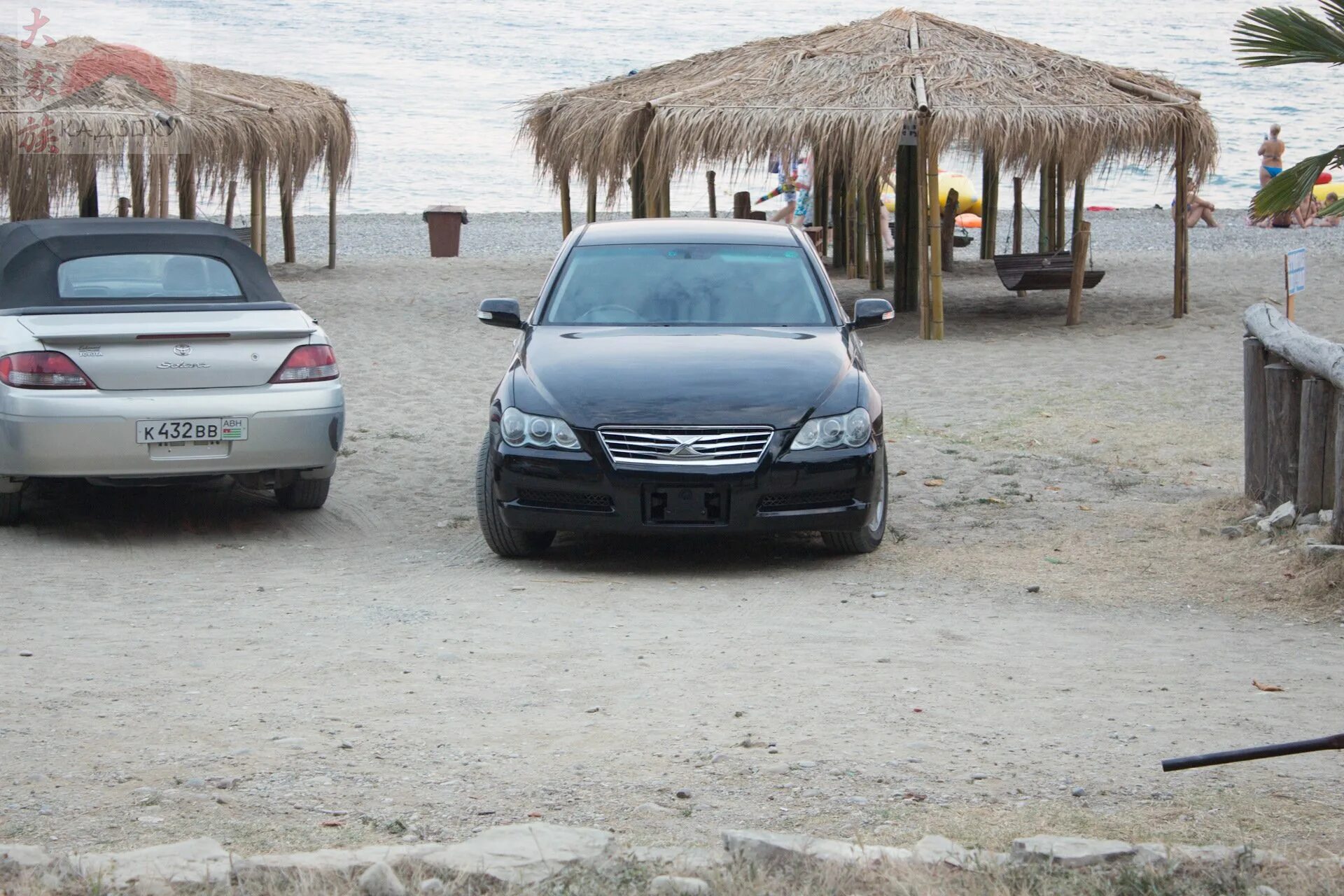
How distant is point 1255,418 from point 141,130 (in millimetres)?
16822

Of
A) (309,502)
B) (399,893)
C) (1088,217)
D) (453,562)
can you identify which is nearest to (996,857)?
(399,893)

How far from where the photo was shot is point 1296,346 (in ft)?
25.3

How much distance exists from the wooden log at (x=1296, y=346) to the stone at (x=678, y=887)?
4.79m

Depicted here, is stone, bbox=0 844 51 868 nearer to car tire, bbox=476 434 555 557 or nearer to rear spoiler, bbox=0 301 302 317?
car tire, bbox=476 434 555 557

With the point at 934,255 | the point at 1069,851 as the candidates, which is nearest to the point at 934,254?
the point at 934,255

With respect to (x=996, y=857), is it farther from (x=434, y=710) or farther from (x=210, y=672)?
(x=210, y=672)

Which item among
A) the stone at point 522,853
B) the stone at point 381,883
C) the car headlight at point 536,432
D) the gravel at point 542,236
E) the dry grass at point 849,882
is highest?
the car headlight at point 536,432

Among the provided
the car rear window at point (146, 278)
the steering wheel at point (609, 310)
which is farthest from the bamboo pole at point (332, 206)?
the steering wheel at point (609, 310)

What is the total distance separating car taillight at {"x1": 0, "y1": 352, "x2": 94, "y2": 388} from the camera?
7.57m

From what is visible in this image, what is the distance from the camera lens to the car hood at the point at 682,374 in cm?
708

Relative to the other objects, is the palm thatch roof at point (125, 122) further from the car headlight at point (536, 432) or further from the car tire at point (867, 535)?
the car tire at point (867, 535)

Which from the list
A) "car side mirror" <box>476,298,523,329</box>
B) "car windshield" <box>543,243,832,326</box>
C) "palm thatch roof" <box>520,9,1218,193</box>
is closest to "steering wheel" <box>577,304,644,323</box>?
"car windshield" <box>543,243,832,326</box>

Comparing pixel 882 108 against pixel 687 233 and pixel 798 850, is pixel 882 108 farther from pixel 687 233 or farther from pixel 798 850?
pixel 798 850

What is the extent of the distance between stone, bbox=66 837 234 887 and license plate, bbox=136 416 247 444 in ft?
14.3
